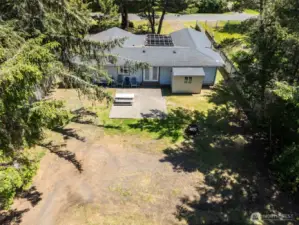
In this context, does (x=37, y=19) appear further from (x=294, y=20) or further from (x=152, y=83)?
(x=294, y=20)

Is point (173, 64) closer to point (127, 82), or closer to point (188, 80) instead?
point (188, 80)

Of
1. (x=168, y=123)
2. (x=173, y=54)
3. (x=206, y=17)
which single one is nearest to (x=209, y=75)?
(x=173, y=54)

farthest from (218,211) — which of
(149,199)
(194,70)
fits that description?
(194,70)

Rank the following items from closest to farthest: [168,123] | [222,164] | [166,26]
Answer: [222,164] < [168,123] < [166,26]

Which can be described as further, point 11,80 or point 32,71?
point 32,71

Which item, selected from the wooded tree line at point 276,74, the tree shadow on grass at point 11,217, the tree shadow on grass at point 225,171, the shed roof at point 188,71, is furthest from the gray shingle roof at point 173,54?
the tree shadow on grass at point 11,217

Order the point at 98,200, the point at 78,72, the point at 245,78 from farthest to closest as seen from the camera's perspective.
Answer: the point at 245,78 → the point at 78,72 → the point at 98,200
